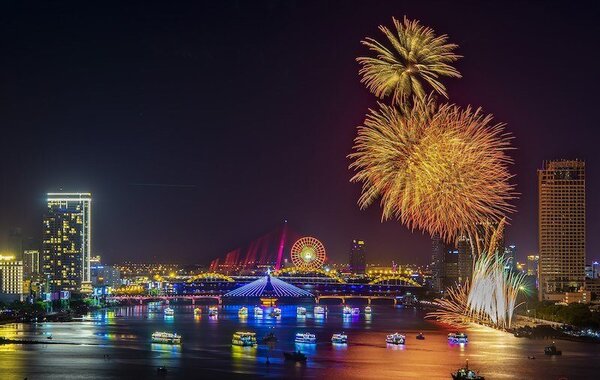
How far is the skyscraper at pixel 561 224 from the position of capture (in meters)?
95.5

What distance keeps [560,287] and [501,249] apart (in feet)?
61.3

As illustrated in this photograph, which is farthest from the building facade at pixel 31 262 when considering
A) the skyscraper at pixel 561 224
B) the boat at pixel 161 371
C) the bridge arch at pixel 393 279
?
the boat at pixel 161 371

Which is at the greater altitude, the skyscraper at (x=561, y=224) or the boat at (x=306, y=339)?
the skyscraper at (x=561, y=224)

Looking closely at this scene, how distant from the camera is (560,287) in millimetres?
94500

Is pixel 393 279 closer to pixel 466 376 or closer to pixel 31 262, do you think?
pixel 31 262

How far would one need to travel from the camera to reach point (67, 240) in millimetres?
121688

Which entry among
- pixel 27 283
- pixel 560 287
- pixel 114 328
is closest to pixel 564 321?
pixel 114 328

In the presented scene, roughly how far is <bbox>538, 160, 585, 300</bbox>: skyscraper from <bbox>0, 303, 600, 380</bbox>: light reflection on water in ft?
136

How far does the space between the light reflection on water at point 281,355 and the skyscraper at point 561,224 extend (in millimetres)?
41388

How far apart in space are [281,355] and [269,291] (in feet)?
205

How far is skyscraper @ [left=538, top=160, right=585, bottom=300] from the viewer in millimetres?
95500

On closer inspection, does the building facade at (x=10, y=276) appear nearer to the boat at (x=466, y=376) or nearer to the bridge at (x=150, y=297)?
the bridge at (x=150, y=297)

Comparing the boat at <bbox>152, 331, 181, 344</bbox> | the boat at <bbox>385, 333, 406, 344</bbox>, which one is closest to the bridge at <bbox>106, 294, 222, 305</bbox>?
Result: the boat at <bbox>152, 331, 181, 344</bbox>

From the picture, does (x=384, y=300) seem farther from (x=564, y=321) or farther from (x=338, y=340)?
(x=338, y=340)
